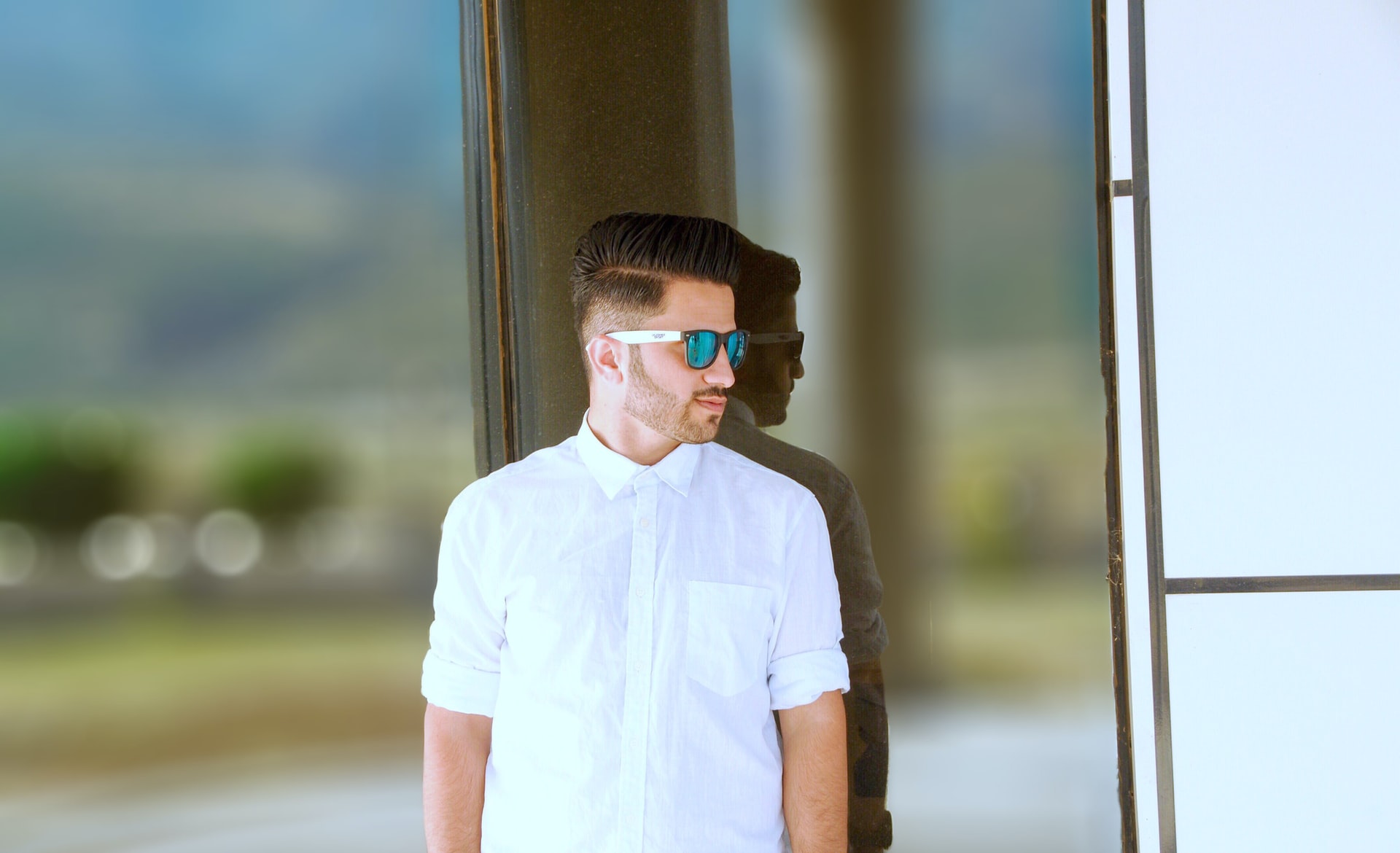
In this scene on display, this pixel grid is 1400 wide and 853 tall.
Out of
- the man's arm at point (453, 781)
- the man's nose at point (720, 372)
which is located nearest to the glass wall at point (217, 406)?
the man's arm at point (453, 781)

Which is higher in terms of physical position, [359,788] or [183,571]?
[183,571]

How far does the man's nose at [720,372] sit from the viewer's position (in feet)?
7.16

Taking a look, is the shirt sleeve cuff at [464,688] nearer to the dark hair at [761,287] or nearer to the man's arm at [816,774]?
the man's arm at [816,774]

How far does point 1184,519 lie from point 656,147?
1409mm

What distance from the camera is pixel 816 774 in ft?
7.09

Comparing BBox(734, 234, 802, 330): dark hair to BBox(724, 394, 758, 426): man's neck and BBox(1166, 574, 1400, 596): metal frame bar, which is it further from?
BBox(1166, 574, 1400, 596): metal frame bar

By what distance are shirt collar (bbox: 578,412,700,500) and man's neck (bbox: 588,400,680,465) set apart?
0.01 meters

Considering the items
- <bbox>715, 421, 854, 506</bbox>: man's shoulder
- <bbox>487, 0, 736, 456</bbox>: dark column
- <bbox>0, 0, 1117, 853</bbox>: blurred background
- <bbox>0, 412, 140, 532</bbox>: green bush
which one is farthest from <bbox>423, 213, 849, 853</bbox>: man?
<bbox>0, 412, 140, 532</bbox>: green bush

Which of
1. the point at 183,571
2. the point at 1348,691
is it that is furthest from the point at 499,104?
the point at 1348,691

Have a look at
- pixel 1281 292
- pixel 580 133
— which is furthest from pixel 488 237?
pixel 1281 292

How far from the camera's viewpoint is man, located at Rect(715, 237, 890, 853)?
8.54 feet

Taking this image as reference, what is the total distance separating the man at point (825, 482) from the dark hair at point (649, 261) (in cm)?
39

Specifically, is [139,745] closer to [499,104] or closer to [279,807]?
[279,807]

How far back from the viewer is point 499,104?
2.78 metres
